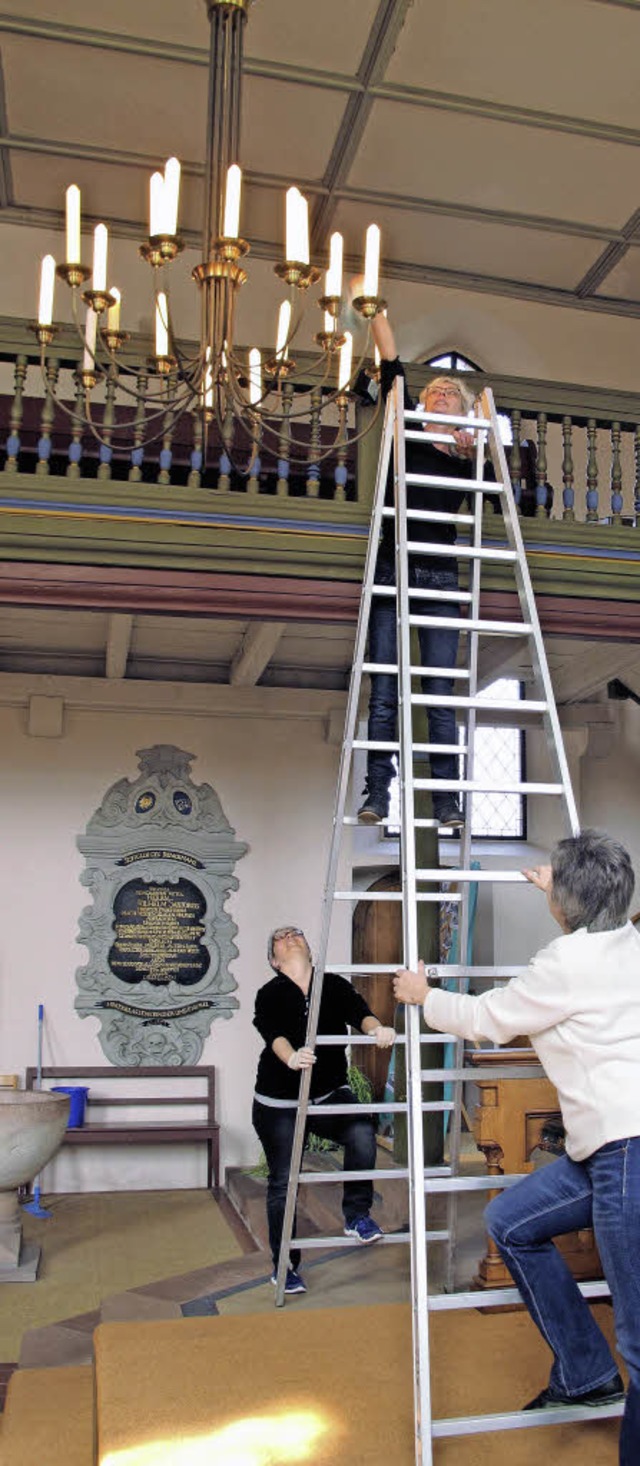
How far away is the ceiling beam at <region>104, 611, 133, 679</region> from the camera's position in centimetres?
808

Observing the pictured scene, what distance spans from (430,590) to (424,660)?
673 millimetres

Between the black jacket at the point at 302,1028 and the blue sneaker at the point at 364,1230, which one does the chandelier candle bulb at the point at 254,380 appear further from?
the blue sneaker at the point at 364,1230

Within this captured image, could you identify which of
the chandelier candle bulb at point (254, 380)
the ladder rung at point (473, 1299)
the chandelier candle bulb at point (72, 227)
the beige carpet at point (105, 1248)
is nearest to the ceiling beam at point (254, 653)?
the chandelier candle bulb at point (254, 380)

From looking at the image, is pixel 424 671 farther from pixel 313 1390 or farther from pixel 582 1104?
pixel 313 1390

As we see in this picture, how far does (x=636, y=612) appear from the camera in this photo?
6719mm

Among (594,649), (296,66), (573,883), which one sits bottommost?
(573,883)

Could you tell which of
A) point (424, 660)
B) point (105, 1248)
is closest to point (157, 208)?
point (424, 660)

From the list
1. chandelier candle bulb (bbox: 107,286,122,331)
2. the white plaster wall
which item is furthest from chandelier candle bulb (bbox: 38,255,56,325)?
the white plaster wall

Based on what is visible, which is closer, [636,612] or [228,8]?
[228,8]

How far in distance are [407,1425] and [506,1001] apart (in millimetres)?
1268

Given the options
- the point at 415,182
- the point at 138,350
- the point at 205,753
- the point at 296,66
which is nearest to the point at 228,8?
the point at 138,350

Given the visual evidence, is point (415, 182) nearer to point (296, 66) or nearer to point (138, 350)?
point (296, 66)

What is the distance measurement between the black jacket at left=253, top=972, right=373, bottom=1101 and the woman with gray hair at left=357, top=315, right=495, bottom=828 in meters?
0.96

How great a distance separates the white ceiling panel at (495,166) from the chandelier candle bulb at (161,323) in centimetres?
438
